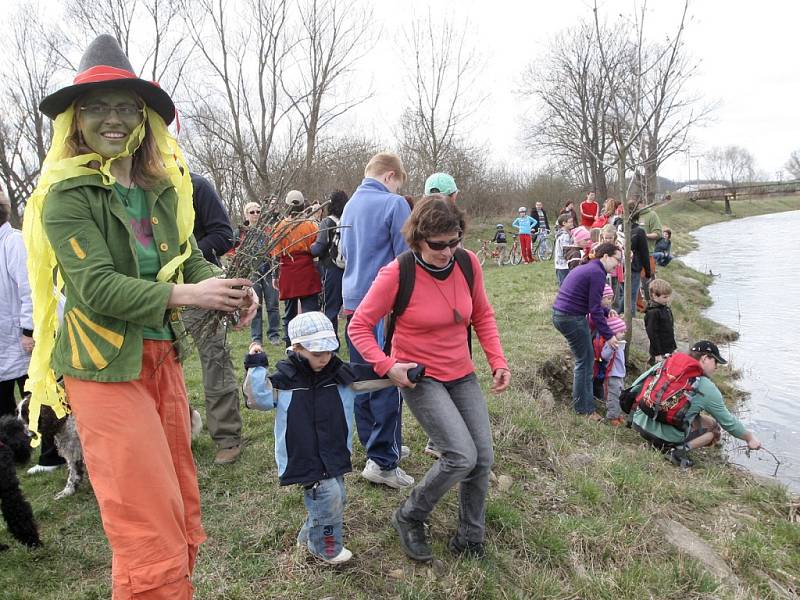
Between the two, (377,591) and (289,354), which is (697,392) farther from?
(289,354)

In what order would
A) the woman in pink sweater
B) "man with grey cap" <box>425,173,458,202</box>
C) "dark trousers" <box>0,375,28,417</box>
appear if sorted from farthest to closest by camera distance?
1. "man with grey cap" <box>425,173,458,202</box>
2. "dark trousers" <box>0,375,28,417</box>
3. the woman in pink sweater

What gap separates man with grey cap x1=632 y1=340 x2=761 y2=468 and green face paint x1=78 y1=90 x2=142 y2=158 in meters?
5.45

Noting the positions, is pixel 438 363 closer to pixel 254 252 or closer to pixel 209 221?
pixel 254 252

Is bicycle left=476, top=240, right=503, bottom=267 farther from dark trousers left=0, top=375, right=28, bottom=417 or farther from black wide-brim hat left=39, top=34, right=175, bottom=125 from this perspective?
black wide-brim hat left=39, top=34, right=175, bottom=125

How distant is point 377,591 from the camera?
311cm

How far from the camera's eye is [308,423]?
3.03 m

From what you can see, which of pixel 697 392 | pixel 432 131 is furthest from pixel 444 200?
pixel 432 131

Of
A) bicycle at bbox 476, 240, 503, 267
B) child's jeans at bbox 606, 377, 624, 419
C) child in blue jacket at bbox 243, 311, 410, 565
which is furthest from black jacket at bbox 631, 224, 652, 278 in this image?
bicycle at bbox 476, 240, 503, 267

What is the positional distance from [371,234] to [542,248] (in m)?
18.0

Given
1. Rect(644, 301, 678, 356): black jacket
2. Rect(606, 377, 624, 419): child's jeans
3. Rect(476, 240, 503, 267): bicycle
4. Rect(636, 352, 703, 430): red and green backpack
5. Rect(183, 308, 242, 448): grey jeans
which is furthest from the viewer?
Rect(476, 240, 503, 267): bicycle

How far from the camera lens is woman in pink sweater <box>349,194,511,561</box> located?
10.2 ft

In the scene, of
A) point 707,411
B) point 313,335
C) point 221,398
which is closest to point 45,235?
point 313,335

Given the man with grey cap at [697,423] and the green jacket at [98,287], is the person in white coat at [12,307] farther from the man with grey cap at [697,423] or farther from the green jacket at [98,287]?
the man with grey cap at [697,423]

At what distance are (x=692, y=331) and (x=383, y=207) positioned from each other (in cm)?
828
